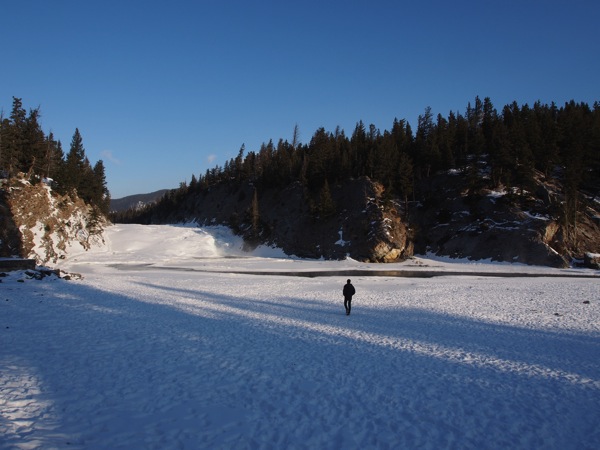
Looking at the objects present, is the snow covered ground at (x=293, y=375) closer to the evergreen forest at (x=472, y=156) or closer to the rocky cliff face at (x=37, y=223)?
the rocky cliff face at (x=37, y=223)

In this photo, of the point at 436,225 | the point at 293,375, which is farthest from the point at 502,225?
the point at 293,375

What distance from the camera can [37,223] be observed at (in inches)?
1893

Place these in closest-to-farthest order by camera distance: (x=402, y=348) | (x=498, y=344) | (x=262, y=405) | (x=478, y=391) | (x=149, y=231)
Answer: (x=262, y=405) → (x=478, y=391) → (x=402, y=348) → (x=498, y=344) → (x=149, y=231)

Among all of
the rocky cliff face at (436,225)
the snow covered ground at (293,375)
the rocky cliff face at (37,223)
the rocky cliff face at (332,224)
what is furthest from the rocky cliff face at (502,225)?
the rocky cliff face at (37,223)

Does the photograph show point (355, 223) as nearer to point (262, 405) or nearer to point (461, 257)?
point (461, 257)

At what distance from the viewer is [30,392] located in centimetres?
812

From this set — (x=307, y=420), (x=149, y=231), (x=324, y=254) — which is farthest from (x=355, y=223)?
(x=307, y=420)

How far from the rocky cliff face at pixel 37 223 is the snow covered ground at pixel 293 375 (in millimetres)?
27865

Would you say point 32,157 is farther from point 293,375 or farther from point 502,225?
point 502,225

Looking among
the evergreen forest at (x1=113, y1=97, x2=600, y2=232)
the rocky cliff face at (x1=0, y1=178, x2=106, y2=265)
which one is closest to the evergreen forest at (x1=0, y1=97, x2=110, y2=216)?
the rocky cliff face at (x1=0, y1=178, x2=106, y2=265)

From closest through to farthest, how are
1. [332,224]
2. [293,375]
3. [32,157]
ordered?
[293,375], [32,157], [332,224]

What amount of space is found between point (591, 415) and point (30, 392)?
13092mm

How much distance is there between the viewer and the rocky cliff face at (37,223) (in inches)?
1705

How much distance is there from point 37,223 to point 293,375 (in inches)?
2128
